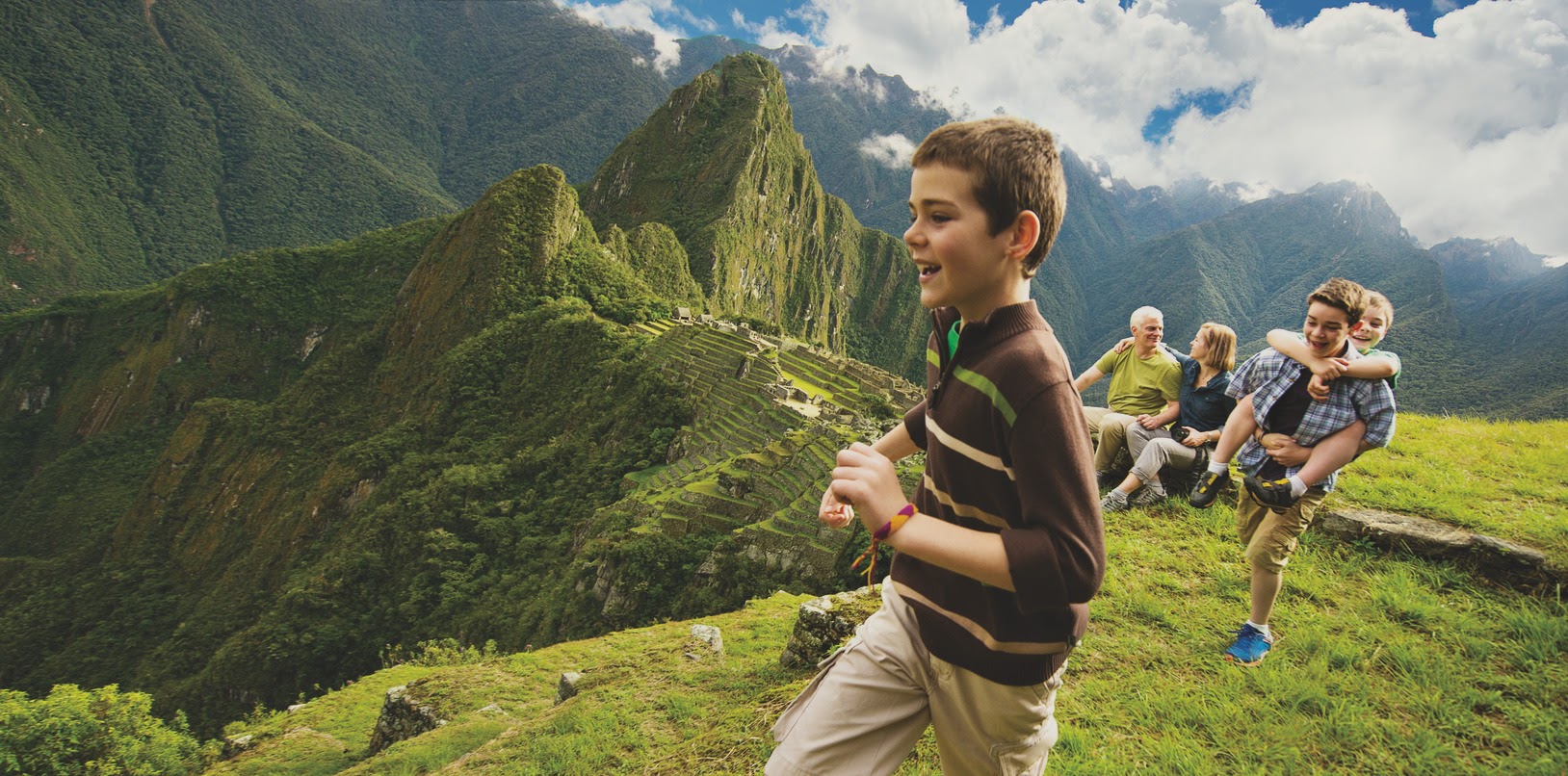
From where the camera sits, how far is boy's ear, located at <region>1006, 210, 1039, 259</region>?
1.48 metres

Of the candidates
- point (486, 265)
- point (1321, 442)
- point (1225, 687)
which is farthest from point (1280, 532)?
point (486, 265)

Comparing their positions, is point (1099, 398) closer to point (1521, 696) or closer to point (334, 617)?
point (334, 617)

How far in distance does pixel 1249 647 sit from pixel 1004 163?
12.7ft

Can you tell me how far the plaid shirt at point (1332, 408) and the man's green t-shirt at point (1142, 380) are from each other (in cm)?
189

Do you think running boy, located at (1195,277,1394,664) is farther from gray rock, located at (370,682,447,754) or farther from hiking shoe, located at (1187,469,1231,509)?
gray rock, located at (370,682,447,754)

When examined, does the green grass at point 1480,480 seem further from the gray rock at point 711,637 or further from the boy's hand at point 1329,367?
the gray rock at point 711,637

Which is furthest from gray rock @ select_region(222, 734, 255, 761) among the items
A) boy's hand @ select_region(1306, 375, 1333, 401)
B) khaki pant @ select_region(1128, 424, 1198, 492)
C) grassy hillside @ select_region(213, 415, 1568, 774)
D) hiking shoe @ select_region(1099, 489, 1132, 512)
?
boy's hand @ select_region(1306, 375, 1333, 401)

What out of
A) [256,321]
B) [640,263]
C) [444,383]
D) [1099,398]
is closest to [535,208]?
[640,263]

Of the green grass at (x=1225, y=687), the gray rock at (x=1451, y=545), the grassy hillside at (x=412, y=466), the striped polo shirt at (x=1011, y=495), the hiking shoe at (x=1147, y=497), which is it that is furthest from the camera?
the grassy hillside at (x=412, y=466)

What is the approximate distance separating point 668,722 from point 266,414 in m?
66.0

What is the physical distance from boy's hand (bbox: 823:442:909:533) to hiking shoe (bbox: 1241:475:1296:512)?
3.35 metres

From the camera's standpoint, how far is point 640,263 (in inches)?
2751

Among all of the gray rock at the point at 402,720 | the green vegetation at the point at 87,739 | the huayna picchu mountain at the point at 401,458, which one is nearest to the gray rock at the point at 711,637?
the gray rock at the point at 402,720

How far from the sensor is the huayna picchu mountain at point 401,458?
18.7 metres
